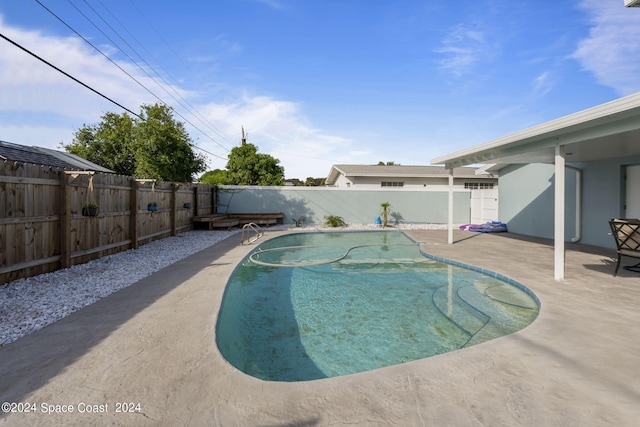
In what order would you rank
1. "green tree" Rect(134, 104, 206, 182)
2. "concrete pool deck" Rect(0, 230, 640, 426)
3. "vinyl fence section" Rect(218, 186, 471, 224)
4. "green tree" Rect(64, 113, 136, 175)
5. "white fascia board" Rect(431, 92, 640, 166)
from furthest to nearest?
1. "green tree" Rect(64, 113, 136, 175)
2. "vinyl fence section" Rect(218, 186, 471, 224)
3. "green tree" Rect(134, 104, 206, 182)
4. "white fascia board" Rect(431, 92, 640, 166)
5. "concrete pool deck" Rect(0, 230, 640, 426)

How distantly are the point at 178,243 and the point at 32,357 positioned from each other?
6.68 m

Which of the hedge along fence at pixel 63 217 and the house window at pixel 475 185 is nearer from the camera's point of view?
the hedge along fence at pixel 63 217

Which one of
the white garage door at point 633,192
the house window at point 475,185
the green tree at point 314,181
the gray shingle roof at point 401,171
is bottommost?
the white garage door at point 633,192

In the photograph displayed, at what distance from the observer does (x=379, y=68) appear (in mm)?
11852

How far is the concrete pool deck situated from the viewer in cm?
179

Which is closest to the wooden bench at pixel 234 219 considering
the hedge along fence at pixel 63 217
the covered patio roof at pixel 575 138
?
the hedge along fence at pixel 63 217

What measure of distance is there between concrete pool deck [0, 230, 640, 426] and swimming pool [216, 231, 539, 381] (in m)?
0.60

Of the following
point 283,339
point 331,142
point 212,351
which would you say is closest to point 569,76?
point 283,339

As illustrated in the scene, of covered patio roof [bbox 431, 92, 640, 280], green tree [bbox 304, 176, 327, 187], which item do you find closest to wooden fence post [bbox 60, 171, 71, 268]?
covered patio roof [bbox 431, 92, 640, 280]

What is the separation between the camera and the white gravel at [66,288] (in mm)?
3318

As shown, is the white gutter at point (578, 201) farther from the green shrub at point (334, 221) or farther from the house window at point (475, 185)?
the house window at point (475, 185)

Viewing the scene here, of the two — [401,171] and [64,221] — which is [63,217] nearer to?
[64,221]

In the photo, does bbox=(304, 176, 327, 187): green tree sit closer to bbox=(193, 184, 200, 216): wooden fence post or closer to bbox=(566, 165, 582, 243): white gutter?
bbox=(193, 184, 200, 216): wooden fence post

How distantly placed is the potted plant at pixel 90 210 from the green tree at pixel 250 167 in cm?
1517
